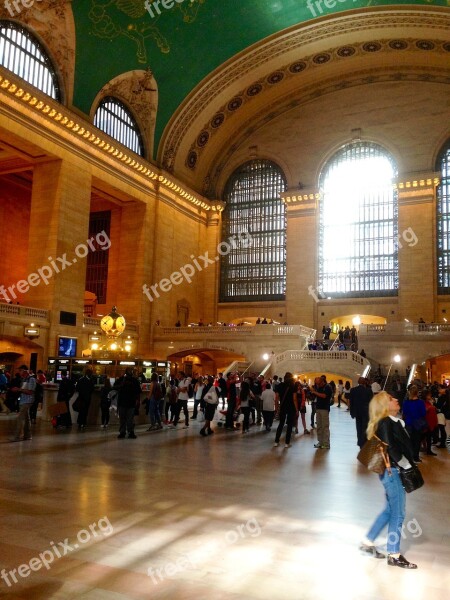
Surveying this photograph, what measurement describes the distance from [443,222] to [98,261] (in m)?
18.7

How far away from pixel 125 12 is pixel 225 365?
17.4 metres

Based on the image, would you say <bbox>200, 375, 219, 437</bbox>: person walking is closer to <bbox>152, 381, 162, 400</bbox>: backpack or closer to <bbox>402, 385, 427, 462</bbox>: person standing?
<bbox>152, 381, 162, 400</bbox>: backpack

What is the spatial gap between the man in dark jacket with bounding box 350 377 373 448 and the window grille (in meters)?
22.9

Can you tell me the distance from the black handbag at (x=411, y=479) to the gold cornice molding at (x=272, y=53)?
1025 inches

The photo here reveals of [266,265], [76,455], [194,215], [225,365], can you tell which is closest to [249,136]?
[194,215]

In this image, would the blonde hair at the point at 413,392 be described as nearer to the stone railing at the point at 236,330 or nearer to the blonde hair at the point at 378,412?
the blonde hair at the point at 378,412

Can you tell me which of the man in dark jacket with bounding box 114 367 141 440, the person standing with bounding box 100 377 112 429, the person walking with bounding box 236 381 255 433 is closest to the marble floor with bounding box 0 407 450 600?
the man in dark jacket with bounding box 114 367 141 440

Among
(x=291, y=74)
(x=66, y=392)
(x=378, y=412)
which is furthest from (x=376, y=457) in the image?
(x=291, y=74)

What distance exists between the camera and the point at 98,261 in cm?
3023

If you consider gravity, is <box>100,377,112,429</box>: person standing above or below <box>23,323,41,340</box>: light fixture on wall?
below

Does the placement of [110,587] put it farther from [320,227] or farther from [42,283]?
[320,227]

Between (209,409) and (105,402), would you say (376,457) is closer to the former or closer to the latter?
(209,409)

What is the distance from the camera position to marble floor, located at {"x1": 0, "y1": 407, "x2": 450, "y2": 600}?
10.8 feet

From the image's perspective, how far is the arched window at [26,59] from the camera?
20016 mm
